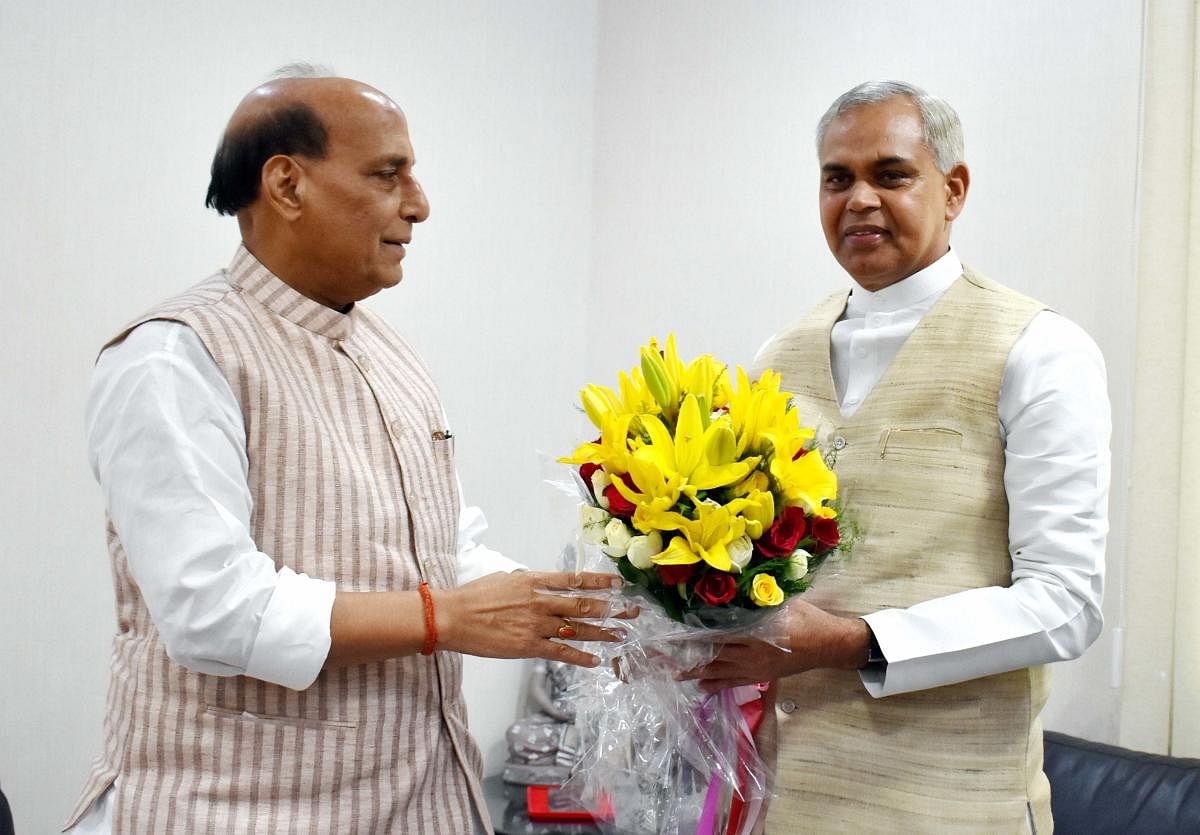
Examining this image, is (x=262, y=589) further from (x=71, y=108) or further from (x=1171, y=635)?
(x=1171, y=635)

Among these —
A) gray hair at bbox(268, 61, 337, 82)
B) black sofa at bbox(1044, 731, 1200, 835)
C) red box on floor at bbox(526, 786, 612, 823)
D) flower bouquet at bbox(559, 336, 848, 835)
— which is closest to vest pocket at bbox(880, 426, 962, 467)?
flower bouquet at bbox(559, 336, 848, 835)

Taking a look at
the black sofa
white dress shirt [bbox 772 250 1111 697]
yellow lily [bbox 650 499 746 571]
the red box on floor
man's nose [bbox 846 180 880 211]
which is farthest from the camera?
the red box on floor

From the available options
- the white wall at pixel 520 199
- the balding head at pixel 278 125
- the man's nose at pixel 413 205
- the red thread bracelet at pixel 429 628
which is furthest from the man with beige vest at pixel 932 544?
the balding head at pixel 278 125

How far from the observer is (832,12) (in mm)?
3627

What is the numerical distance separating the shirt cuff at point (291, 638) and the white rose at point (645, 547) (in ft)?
1.31

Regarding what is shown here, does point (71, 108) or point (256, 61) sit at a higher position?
point (256, 61)

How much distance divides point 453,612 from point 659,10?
122 inches

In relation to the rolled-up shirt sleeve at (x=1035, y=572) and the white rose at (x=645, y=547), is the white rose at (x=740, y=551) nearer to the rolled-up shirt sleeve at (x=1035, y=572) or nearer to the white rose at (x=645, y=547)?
the white rose at (x=645, y=547)

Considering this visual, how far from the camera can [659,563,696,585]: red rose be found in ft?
4.59

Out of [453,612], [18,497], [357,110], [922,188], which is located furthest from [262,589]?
[18,497]

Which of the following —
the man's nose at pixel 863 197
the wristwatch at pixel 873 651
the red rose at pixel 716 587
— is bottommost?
the wristwatch at pixel 873 651

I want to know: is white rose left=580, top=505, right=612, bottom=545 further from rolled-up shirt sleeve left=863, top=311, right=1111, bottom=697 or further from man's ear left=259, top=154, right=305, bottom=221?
man's ear left=259, top=154, right=305, bottom=221

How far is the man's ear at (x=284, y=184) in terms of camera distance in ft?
5.44

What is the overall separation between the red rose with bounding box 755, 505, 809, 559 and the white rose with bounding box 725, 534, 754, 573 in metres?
0.02
